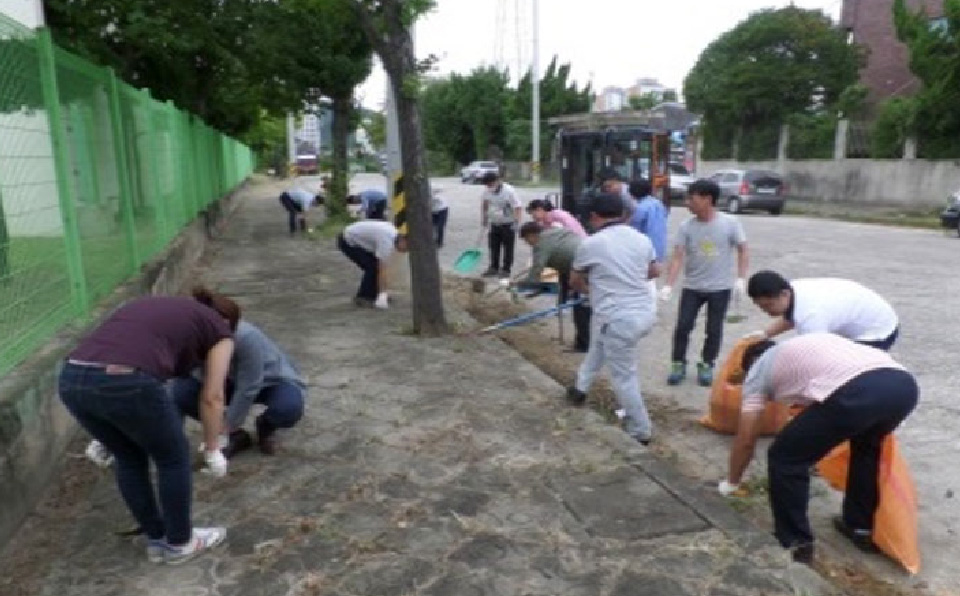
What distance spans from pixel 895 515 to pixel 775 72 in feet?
95.8

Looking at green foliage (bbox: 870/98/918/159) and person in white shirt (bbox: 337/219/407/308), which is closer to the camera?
person in white shirt (bbox: 337/219/407/308)

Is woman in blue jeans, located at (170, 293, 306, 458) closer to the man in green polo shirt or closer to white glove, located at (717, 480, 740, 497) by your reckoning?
white glove, located at (717, 480, 740, 497)

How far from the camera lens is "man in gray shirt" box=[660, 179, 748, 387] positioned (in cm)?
547

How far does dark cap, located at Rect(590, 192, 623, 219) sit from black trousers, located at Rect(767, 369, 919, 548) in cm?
186

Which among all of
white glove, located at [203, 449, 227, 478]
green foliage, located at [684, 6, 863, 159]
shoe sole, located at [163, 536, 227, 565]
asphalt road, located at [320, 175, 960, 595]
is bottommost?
asphalt road, located at [320, 175, 960, 595]

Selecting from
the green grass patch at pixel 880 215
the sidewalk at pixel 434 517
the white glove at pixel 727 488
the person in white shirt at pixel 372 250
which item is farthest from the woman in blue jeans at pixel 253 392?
the green grass patch at pixel 880 215

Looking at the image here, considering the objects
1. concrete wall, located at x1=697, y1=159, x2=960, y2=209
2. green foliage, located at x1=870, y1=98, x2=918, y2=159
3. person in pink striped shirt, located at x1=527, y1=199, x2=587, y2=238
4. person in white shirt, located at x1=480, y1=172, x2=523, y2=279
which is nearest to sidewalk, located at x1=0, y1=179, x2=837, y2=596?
person in pink striped shirt, located at x1=527, y1=199, x2=587, y2=238

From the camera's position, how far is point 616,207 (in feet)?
15.5

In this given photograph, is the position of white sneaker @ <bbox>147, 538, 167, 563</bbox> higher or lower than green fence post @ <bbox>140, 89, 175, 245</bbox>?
lower

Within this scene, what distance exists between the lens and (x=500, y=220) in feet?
34.3

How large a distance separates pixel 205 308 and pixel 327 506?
1.14 m

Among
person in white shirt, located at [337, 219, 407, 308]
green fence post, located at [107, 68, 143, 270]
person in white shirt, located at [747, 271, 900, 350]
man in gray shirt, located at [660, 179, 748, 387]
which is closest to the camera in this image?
person in white shirt, located at [747, 271, 900, 350]

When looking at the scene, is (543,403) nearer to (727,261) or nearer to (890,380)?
(727,261)

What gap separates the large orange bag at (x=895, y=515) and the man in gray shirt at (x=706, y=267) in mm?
2242
